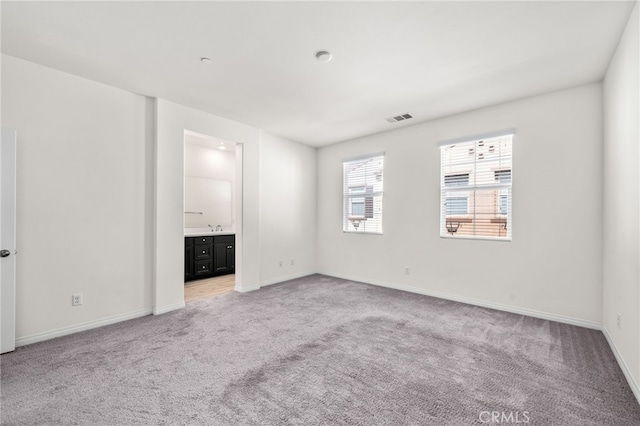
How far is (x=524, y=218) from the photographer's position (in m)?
3.55

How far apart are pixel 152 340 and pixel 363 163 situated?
4217 mm

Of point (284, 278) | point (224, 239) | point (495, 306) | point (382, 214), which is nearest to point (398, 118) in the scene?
point (382, 214)

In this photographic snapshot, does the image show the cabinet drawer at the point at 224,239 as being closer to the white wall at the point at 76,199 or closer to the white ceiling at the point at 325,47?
the white wall at the point at 76,199

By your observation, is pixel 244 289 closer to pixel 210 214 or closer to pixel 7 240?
pixel 210 214

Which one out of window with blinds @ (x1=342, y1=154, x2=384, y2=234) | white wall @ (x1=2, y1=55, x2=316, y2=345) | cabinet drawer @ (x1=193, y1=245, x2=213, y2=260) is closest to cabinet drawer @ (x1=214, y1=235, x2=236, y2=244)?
cabinet drawer @ (x1=193, y1=245, x2=213, y2=260)

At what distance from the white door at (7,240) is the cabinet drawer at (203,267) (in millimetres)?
2766

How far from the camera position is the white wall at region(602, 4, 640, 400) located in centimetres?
202

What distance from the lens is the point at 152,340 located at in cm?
280

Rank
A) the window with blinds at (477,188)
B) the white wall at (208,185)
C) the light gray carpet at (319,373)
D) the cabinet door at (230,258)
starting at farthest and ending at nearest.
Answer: the white wall at (208,185)
the cabinet door at (230,258)
the window with blinds at (477,188)
the light gray carpet at (319,373)

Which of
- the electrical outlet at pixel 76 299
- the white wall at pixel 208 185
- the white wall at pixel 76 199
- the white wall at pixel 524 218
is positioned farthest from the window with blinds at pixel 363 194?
the electrical outlet at pixel 76 299

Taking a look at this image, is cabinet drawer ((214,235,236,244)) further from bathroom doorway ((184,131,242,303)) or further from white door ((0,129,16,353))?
white door ((0,129,16,353))

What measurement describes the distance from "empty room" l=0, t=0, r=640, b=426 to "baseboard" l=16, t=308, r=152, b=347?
0.10 ft

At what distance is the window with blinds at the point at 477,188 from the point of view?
148 inches

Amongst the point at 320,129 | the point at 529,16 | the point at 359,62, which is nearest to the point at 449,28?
the point at 529,16
